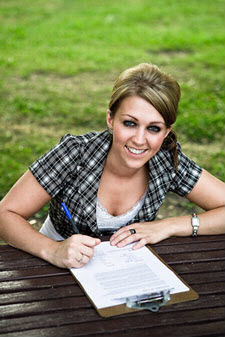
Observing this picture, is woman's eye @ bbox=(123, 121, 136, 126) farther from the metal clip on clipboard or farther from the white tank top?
the metal clip on clipboard

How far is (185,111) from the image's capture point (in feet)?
20.5

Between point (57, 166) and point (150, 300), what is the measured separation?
888 mm

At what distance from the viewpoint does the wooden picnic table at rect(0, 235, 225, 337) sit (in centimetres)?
167

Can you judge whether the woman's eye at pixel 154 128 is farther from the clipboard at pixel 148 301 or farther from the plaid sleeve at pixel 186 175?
the clipboard at pixel 148 301

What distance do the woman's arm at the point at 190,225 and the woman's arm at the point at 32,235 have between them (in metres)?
0.23

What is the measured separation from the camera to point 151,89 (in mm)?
2344

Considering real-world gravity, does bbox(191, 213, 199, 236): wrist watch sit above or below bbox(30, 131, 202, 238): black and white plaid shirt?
below

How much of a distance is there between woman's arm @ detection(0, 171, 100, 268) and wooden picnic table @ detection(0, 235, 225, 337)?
0.15 ft

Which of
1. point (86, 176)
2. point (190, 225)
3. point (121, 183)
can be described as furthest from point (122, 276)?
point (121, 183)

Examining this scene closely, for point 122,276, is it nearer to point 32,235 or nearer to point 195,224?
point 32,235

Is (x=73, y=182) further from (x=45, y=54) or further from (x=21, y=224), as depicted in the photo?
(x=45, y=54)

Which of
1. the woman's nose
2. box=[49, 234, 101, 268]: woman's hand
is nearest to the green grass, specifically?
the woman's nose

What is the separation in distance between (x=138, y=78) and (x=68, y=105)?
4.17m

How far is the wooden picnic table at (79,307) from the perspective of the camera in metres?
1.67
